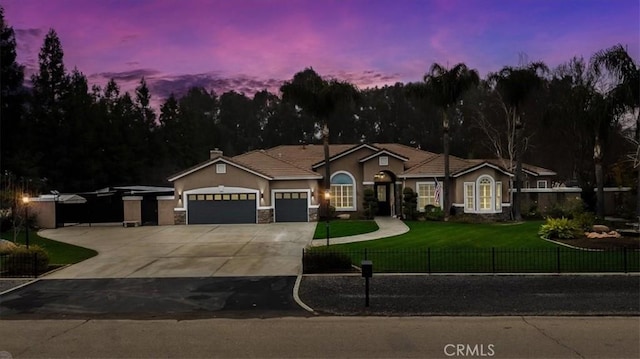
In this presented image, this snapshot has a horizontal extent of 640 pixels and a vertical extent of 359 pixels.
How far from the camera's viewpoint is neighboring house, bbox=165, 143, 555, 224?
33.3m

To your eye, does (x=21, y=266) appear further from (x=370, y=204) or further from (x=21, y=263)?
(x=370, y=204)

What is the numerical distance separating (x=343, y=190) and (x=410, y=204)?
17.6ft

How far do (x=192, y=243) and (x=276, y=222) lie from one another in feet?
34.2

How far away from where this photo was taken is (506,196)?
110ft

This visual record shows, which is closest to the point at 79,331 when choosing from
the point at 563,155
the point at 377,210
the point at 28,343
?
the point at 28,343

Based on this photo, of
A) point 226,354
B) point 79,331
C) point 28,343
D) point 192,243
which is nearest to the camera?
point 226,354

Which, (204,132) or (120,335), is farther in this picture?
(204,132)

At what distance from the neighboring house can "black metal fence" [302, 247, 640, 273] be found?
539 inches

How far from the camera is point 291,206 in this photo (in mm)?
35531

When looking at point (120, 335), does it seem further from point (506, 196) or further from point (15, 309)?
point (506, 196)

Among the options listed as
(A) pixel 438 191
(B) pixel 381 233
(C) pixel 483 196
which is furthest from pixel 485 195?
(B) pixel 381 233

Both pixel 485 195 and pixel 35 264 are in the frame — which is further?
pixel 485 195

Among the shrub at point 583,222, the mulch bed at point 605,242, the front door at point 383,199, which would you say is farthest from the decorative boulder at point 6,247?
the front door at point 383,199

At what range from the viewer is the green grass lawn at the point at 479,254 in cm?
1702
